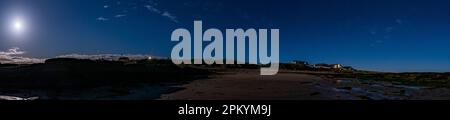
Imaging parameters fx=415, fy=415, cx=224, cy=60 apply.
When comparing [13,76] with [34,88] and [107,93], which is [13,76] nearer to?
[34,88]

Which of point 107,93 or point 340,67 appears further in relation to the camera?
point 340,67
